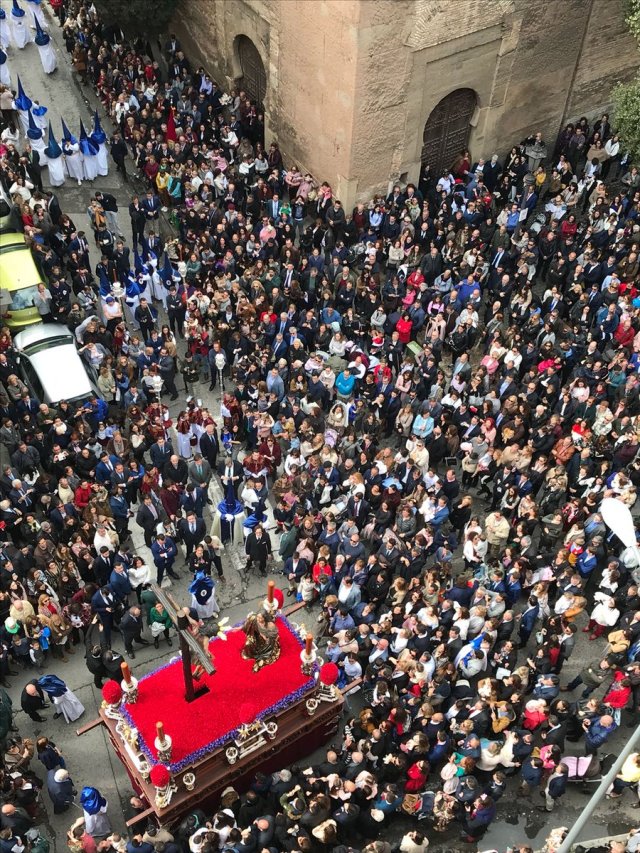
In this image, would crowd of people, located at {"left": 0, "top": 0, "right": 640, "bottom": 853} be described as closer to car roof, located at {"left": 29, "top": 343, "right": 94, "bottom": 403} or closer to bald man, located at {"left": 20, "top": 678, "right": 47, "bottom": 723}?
bald man, located at {"left": 20, "top": 678, "right": 47, "bottom": 723}

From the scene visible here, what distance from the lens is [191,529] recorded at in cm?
1559

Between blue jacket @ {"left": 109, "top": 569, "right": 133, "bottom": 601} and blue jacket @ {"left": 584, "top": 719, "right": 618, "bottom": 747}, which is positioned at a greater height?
blue jacket @ {"left": 109, "top": 569, "right": 133, "bottom": 601}

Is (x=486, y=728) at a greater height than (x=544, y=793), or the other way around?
(x=486, y=728)

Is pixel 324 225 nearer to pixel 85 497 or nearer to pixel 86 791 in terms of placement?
pixel 85 497

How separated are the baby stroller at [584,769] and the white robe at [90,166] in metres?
19.1

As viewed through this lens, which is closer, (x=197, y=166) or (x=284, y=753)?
(x=284, y=753)

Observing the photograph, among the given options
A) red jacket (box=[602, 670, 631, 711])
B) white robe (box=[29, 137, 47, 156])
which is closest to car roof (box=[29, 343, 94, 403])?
white robe (box=[29, 137, 47, 156])

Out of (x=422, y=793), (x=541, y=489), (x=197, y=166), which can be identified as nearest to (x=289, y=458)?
(x=541, y=489)

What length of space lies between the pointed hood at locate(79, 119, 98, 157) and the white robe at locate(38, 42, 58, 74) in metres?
5.74

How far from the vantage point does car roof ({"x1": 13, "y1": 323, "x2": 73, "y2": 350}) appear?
18.8m

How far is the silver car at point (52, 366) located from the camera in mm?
17791

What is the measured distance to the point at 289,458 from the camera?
1656 cm

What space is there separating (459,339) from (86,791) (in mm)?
11421

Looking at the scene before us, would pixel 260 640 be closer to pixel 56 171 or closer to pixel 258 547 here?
pixel 258 547
